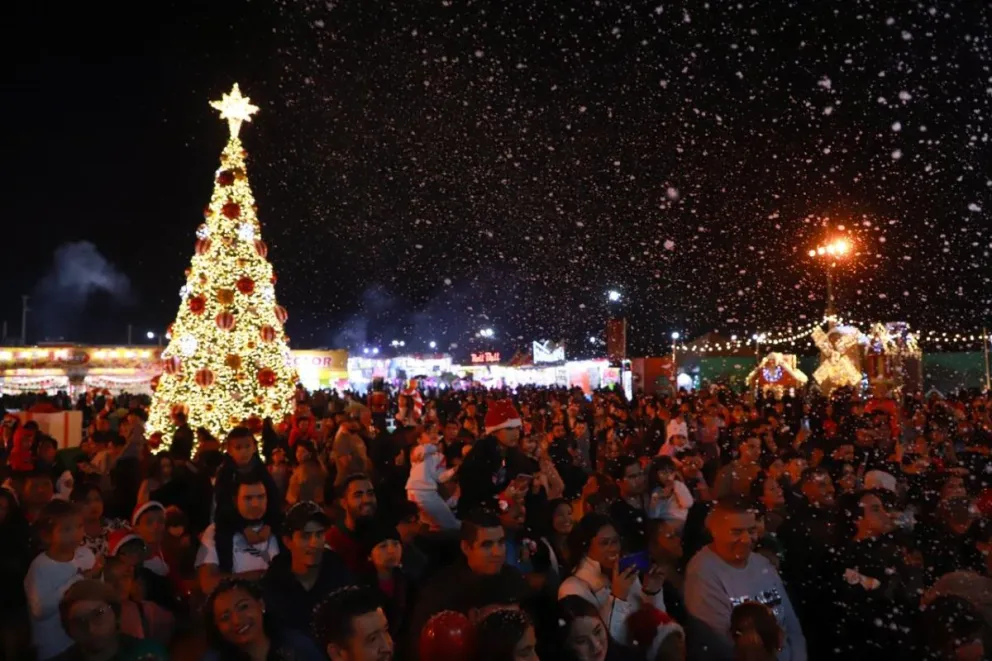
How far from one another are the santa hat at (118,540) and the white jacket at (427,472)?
201 cm

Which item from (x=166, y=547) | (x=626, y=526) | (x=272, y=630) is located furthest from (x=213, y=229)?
(x=272, y=630)

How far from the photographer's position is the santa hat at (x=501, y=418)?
635 cm

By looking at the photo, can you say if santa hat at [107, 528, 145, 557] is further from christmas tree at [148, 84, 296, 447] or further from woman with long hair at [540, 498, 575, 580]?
christmas tree at [148, 84, 296, 447]

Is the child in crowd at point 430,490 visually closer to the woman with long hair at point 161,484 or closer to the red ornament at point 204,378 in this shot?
the woman with long hair at point 161,484

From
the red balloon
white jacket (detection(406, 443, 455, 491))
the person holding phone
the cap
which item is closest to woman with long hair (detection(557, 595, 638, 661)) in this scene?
the person holding phone

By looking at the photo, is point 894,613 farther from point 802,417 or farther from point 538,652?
point 802,417

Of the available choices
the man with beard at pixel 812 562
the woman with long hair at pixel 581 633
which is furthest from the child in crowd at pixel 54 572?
the man with beard at pixel 812 562

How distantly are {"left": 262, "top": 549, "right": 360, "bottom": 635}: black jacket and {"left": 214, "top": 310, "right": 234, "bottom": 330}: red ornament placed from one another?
11.2m

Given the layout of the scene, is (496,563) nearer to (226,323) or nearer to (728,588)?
(728,588)

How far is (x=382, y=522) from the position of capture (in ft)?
16.0

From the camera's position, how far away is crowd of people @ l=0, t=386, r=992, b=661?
3.33 m

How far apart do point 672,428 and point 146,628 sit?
797 centimetres

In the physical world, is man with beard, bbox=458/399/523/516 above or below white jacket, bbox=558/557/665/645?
above

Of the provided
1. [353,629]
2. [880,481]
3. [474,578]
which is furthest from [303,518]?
[880,481]
